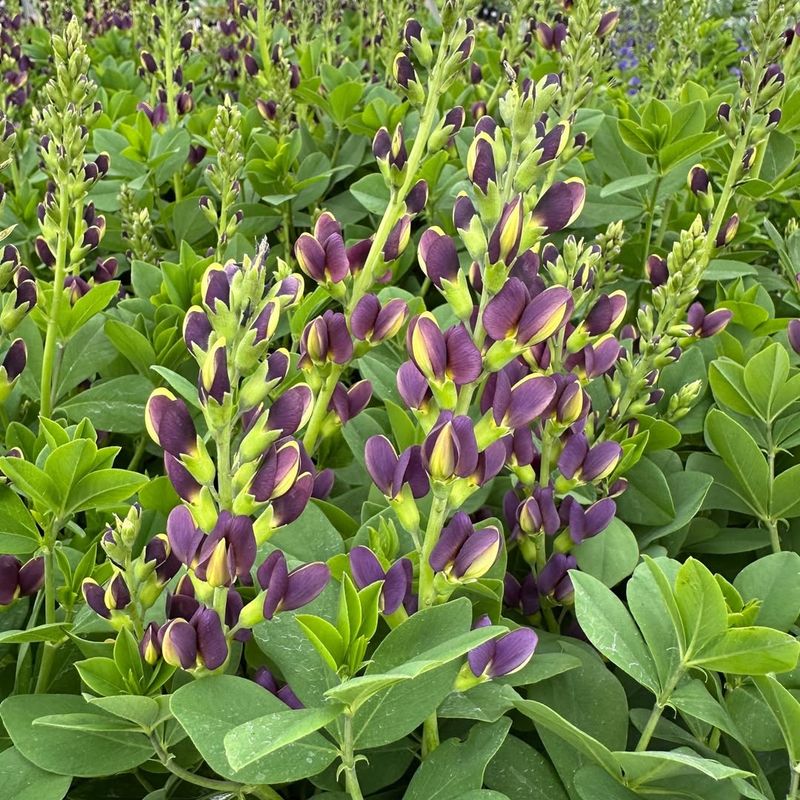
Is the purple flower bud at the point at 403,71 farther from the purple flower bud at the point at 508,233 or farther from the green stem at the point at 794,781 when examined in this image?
the green stem at the point at 794,781

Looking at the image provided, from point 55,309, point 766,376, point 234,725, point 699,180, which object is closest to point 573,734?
point 234,725

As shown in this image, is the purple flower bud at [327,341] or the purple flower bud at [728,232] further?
the purple flower bud at [728,232]

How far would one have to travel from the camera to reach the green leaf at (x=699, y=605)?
2.73 ft

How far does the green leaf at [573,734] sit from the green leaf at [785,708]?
0.54ft

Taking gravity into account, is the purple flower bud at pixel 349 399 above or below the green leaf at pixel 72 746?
above

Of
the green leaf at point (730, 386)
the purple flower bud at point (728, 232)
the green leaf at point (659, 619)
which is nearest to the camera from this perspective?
the green leaf at point (659, 619)

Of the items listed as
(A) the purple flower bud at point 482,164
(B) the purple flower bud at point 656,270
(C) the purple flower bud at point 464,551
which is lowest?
(C) the purple flower bud at point 464,551

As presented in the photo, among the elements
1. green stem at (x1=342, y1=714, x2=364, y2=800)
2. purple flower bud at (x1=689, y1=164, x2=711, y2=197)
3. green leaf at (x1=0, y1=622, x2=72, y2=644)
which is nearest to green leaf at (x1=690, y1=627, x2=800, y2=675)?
green stem at (x1=342, y1=714, x2=364, y2=800)

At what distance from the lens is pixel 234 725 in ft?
2.66

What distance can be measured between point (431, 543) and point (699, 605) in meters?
0.26

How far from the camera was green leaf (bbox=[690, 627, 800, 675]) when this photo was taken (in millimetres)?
788

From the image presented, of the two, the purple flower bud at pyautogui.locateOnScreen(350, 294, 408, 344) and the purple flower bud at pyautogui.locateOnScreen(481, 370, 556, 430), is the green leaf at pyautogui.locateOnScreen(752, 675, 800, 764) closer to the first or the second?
the purple flower bud at pyautogui.locateOnScreen(481, 370, 556, 430)

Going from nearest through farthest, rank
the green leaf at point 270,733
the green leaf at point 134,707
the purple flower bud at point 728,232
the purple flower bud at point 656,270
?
the green leaf at point 270,733 < the green leaf at point 134,707 < the purple flower bud at point 656,270 < the purple flower bud at point 728,232

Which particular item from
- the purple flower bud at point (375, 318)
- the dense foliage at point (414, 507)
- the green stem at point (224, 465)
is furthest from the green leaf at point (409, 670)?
the purple flower bud at point (375, 318)
